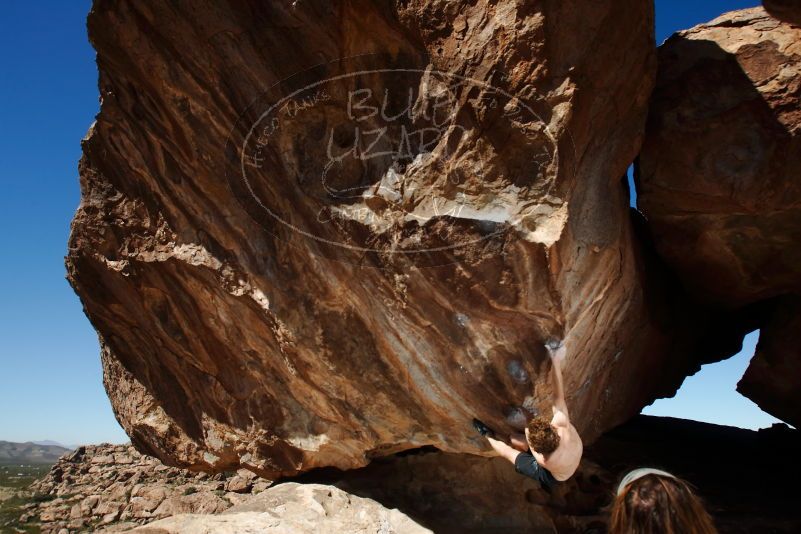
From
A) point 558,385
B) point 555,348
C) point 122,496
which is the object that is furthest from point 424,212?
point 122,496

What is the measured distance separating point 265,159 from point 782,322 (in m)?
5.94

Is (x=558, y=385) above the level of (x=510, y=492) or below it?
above

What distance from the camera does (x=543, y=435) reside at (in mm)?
3941

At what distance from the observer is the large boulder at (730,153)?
489cm

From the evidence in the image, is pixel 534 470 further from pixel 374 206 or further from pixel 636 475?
pixel 636 475

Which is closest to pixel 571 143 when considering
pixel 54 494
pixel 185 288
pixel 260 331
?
pixel 260 331

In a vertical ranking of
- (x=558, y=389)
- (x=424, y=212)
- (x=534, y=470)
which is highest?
(x=424, y=212)

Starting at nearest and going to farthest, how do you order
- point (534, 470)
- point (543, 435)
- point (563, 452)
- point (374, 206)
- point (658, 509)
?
point (658, 509)
point (543, 435)
point (563, 452)
point (534, 470)
point (374, 206)

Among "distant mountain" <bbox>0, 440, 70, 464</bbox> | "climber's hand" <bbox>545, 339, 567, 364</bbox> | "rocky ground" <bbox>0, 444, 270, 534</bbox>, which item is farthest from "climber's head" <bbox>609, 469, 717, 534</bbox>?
"distant mountain" <bbox>0, 440, 70, 464</bbox>

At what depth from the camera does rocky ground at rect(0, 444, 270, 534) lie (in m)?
11.9

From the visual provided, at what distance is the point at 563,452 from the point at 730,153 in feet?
9.88

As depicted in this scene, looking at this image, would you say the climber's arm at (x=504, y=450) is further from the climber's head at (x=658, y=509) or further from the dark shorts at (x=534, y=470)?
the climber's head at (x=658, y=509)

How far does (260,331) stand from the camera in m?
5.70

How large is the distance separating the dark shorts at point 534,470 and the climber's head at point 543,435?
1.42 ft
